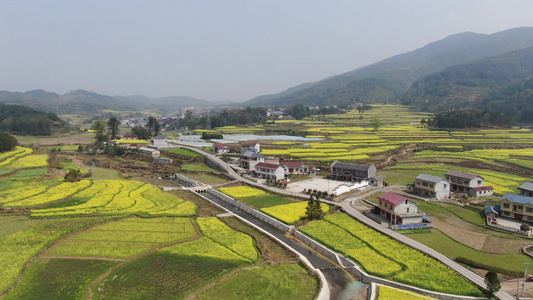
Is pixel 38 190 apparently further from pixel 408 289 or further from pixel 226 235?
pixel 408 289

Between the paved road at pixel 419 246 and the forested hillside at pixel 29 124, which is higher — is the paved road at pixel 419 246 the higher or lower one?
the lower one

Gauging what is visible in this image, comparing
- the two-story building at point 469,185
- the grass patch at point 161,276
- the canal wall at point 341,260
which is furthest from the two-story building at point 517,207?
the grass patch at point 161,276

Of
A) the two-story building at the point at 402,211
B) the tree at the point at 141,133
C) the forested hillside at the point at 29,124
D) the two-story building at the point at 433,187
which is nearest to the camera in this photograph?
the two-story building at the point at 402,211

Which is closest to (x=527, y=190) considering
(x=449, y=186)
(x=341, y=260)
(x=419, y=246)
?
(x=449, y=186)

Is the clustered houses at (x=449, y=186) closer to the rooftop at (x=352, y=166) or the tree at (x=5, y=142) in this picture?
the rooftop at (x=352, y=166)

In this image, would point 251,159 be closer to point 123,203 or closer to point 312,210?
point 123,203

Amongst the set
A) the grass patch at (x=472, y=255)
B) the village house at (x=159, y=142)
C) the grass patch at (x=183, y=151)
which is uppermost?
the village house at (x=159, y=142)

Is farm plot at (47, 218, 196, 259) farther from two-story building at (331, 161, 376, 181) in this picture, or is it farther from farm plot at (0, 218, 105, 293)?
two-story building at (331, 161, 376, 181)
